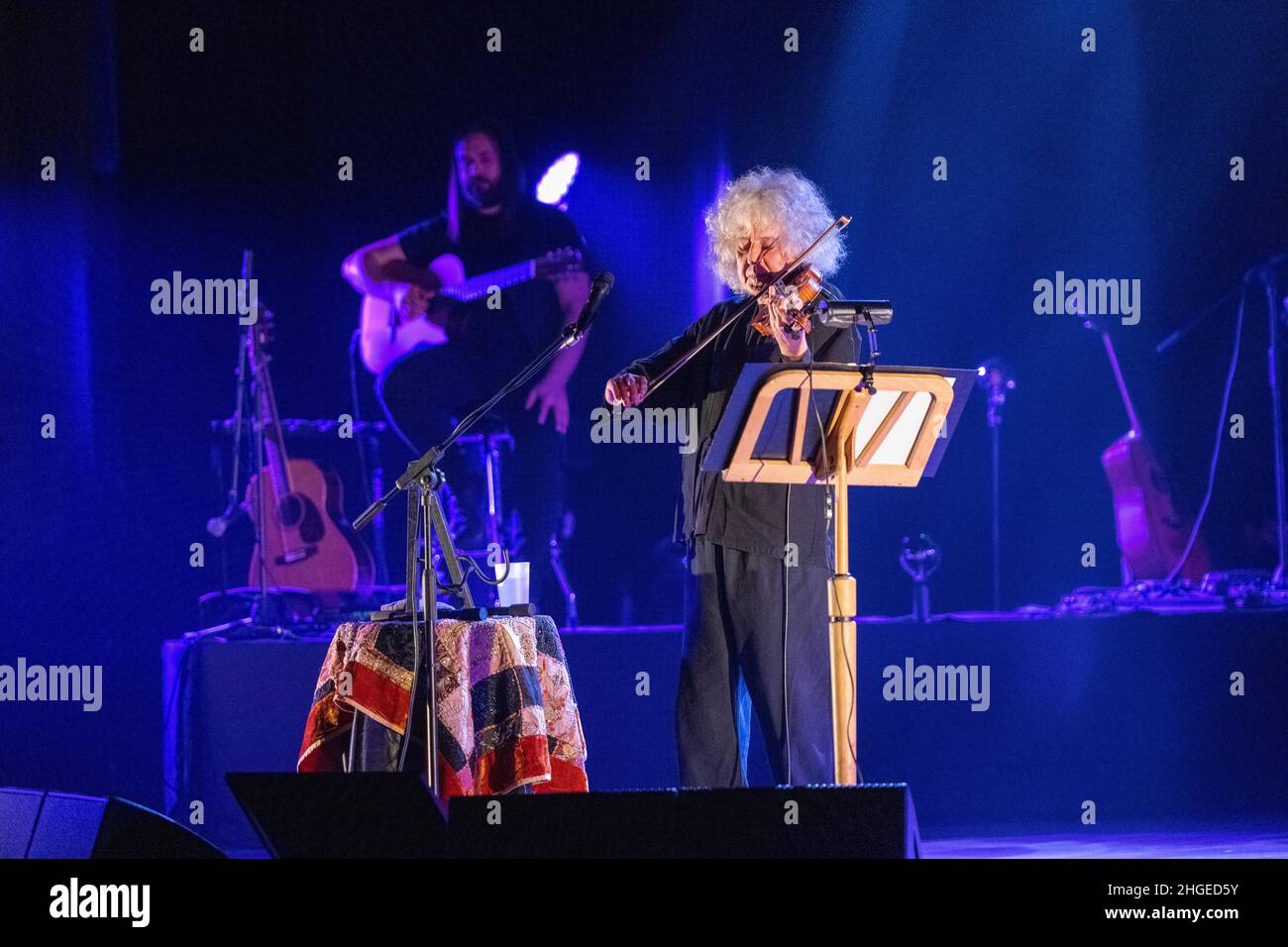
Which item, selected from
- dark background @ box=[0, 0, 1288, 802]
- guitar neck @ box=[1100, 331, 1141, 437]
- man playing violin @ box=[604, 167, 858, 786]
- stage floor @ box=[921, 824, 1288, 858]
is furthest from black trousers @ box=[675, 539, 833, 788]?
guitar neck @ box=[1100, 331, 1141, 437]

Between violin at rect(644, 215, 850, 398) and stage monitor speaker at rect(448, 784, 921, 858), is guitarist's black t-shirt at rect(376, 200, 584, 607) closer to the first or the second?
violin at rect(644, 215, 850, 398)

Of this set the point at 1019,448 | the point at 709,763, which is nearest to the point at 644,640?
the point at 709,763

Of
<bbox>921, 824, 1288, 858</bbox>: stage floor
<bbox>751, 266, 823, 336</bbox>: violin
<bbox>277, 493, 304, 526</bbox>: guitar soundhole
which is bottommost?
<bbox>921, 824, 1288, 858</bbox>: stage floor

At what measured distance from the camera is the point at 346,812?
1725mm

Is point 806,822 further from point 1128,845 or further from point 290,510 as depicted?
point 290,510

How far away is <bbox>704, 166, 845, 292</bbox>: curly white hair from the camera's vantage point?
3076 mm

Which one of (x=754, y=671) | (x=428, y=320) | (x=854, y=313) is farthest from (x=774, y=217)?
(x=428, y=320)

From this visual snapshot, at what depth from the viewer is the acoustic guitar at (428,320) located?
460 centimetres

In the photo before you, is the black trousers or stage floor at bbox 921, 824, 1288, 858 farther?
stage floor at bbox 921, 824, 1288, 858

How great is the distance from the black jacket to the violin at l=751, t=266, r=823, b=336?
0.61 ft

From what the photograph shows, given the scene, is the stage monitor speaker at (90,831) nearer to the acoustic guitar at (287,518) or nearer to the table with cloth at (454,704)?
the table with cloth at (454,704)

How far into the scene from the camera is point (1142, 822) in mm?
4113

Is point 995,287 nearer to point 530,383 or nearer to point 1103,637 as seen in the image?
point 1103,637

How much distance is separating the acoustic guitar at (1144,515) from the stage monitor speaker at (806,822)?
3.23m
